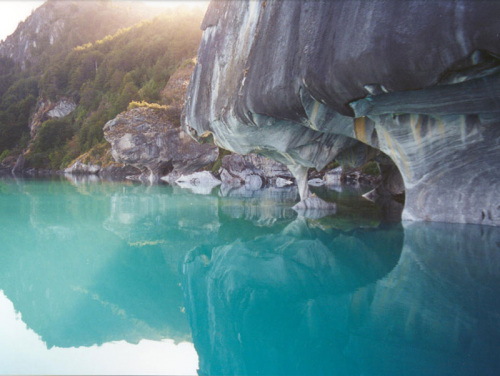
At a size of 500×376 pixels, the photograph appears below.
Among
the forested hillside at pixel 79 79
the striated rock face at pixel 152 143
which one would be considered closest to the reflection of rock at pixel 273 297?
the striated rock face at pixel 152 143

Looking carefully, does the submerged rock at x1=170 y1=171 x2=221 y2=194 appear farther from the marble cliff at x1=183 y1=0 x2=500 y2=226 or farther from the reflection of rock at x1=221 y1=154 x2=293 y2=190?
the marble cliff at x1=183 y1=0 x2=500 y2=226

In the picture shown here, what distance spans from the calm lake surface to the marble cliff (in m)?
1.58

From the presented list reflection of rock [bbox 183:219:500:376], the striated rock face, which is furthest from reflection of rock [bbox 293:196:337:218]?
the striated rock face

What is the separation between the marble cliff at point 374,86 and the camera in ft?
11.9

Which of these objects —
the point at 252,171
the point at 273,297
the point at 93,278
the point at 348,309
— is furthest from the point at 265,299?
the point at 252,171

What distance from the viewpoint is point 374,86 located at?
436 cm

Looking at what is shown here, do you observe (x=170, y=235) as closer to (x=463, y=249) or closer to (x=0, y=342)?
(x=0, y=342)

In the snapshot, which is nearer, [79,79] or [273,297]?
[273,297]

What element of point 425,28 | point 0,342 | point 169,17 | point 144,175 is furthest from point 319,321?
point 169,17

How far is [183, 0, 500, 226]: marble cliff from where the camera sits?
142 inches

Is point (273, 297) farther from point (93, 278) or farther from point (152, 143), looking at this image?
point (152, 143)

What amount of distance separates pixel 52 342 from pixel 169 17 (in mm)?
69039

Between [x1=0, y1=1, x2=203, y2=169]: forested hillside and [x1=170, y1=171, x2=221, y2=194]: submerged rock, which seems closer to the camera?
[x1=170, y1=171, x2=221, y2=194]: submerged rock

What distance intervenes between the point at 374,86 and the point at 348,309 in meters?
3.21
